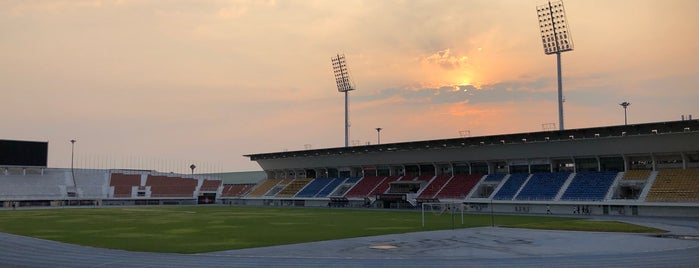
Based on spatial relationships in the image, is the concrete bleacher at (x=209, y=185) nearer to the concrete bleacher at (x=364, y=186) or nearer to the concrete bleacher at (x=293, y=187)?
the concrete bleacher at (x=293, y=187)

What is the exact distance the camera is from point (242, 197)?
117250mm

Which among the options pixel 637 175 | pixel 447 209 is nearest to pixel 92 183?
pixel 447 209

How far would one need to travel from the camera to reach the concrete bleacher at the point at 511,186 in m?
77.1

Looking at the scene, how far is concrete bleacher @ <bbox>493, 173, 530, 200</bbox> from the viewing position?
77.1 meters

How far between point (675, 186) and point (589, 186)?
9.79 m

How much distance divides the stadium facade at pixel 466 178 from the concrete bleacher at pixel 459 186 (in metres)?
0.18

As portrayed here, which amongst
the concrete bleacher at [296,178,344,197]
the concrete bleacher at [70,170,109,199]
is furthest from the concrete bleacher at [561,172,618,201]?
the concrete bleacher at [70,170,109,199]

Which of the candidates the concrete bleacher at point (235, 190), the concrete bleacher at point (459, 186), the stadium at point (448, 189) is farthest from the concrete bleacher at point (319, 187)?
the concrete bleacher at point (235, 190)

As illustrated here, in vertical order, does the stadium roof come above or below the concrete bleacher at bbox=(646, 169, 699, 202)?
above

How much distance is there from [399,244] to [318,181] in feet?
261

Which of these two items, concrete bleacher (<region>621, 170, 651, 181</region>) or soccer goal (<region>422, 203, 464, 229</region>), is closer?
soccer goal (<region>422, 203, 464, 229</region>)

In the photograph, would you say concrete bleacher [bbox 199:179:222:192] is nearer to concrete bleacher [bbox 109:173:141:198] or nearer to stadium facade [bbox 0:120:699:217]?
stadium facade [bbox 0:120:699:217]

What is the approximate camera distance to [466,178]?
88938 millimetres

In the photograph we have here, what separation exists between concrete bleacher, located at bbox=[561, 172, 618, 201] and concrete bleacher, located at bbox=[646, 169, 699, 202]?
5.39 m
